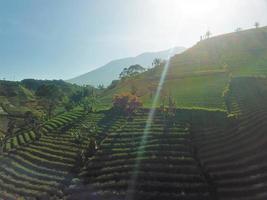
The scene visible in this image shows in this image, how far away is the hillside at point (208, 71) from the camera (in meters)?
101

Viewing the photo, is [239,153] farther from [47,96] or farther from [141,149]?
[47,96]

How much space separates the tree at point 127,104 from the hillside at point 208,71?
4258 millimetres

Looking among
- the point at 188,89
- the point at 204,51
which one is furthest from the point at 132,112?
the point at 204,51

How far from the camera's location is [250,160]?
52906mm

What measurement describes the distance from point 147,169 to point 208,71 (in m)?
88.2

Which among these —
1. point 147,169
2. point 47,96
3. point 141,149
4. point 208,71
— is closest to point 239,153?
point 147,169

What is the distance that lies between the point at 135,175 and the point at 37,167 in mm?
19630

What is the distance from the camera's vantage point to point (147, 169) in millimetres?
55125

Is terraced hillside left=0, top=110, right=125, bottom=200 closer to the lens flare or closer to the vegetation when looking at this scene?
the vegetation

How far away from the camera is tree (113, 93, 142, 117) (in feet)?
299

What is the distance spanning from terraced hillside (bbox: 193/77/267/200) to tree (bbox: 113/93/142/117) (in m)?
23.6

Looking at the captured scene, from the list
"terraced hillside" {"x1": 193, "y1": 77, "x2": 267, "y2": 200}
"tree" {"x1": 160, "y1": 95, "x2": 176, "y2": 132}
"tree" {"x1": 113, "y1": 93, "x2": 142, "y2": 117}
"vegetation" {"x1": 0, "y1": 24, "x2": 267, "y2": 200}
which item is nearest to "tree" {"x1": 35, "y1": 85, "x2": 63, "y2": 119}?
"vegetation" {"x1": 0, "y1": 24, "x2": 267, "y2": 200}

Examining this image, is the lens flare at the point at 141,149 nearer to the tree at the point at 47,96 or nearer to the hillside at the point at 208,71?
the hillside at the point at 208,71

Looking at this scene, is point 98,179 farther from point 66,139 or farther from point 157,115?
point 157,115
